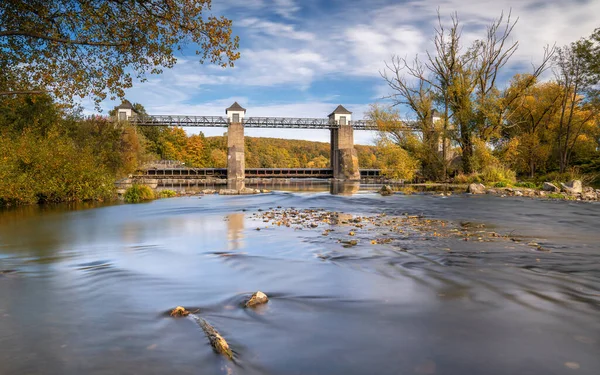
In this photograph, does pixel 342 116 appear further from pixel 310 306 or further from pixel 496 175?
pixel 310 306

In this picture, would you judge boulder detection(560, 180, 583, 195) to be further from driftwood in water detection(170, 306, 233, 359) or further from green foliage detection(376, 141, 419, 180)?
driftwood in water detection(170, 306, 233, 359)

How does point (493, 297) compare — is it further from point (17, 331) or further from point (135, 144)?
point (135, 144)

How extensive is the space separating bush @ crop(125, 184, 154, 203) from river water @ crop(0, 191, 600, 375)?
571 inches

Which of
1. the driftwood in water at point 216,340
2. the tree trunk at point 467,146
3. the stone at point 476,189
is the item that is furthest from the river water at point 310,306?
the tree trunk at point 467,146

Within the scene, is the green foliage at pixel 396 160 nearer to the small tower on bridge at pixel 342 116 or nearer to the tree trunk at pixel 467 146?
the tree trunk at pixel 467 146

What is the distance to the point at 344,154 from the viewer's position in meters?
70.9

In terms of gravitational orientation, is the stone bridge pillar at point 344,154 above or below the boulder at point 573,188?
above

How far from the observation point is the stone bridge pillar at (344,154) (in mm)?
69875

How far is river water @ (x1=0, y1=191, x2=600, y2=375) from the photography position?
2.96 metres

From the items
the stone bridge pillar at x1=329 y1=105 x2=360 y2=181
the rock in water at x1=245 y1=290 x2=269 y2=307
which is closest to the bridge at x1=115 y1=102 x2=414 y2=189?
the stone bridge pillar at x1=329 y1=105 x2=360 y2=181

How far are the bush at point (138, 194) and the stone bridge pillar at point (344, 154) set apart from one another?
48078 millimetres

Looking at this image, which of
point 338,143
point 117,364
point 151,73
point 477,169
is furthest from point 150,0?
point 338,143

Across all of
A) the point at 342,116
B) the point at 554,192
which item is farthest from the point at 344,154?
the point at 554,192

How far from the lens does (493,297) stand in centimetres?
434
